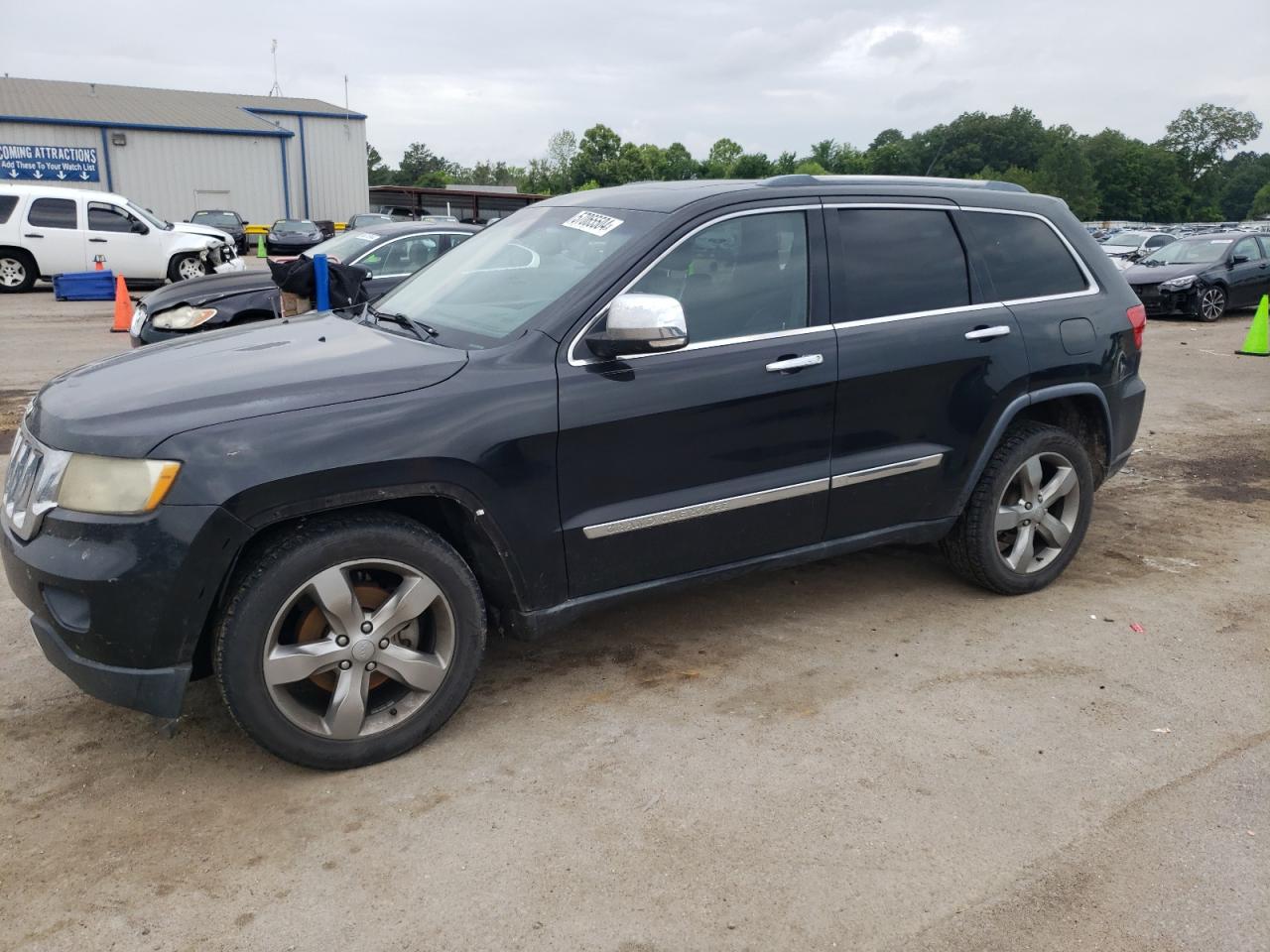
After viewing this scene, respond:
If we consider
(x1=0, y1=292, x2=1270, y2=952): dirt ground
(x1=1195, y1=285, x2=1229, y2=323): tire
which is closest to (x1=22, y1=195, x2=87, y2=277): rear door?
(x1=0, y1=292, x2=1270, y2=952): dirt ground

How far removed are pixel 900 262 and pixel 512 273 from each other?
5.23 feet

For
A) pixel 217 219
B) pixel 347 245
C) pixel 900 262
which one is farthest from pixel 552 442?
pixel 217 219

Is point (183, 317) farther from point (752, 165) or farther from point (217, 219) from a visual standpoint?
point (752, 165)

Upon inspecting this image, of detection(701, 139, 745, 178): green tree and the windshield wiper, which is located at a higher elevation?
detection(701, 139, 745, 178): green tree

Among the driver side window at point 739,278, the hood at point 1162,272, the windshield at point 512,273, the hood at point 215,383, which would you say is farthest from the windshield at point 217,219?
the driver side window at point 739,278

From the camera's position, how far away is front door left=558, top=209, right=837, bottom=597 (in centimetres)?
351

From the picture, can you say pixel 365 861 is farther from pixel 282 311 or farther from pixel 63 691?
pixel 282 311

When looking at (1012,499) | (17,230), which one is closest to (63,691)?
(1012,499)

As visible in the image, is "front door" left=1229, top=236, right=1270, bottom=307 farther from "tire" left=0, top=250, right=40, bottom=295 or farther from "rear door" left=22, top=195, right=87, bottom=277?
"tire" left=0, top=250, right=40, bottom=295

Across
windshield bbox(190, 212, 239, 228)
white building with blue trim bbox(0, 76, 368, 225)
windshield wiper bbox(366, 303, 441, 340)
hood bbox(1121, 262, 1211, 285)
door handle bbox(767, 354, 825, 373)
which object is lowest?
hood bbox(1121, 262, 1211, 285)

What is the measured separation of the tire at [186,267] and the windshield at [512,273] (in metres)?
16.7

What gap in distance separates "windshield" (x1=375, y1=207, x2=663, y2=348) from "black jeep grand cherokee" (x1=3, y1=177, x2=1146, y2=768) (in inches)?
0.7

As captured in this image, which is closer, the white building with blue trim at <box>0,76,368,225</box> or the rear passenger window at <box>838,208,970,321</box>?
the rear passenger window at <box>838,208,970,321</box>

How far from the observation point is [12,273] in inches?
745
